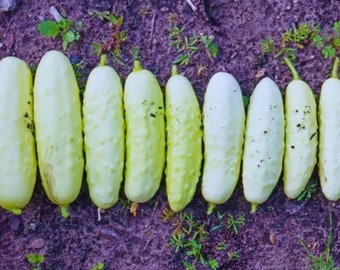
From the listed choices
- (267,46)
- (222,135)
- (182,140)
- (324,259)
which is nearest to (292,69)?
(267,46)

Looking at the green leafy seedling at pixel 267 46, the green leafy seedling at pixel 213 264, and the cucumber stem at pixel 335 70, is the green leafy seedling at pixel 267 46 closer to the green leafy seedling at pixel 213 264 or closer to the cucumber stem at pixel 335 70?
the cucumber stem at pixel 335 70

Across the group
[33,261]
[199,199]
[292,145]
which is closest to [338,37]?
[292,145]

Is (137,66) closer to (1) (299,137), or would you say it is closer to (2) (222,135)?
(2) (222,135)

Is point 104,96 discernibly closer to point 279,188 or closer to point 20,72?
point 20,72

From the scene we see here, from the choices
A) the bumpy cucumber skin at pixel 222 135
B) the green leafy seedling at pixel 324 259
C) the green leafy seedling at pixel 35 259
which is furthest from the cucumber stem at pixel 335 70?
the green leafy seedling at pixel 35 259

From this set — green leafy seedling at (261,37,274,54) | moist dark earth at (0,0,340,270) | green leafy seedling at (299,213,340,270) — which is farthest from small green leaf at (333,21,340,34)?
green leafy seedling at (299,213,340,270)

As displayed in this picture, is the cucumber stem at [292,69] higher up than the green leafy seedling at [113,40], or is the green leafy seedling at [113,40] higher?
the green leafy seedling at [113,40]
